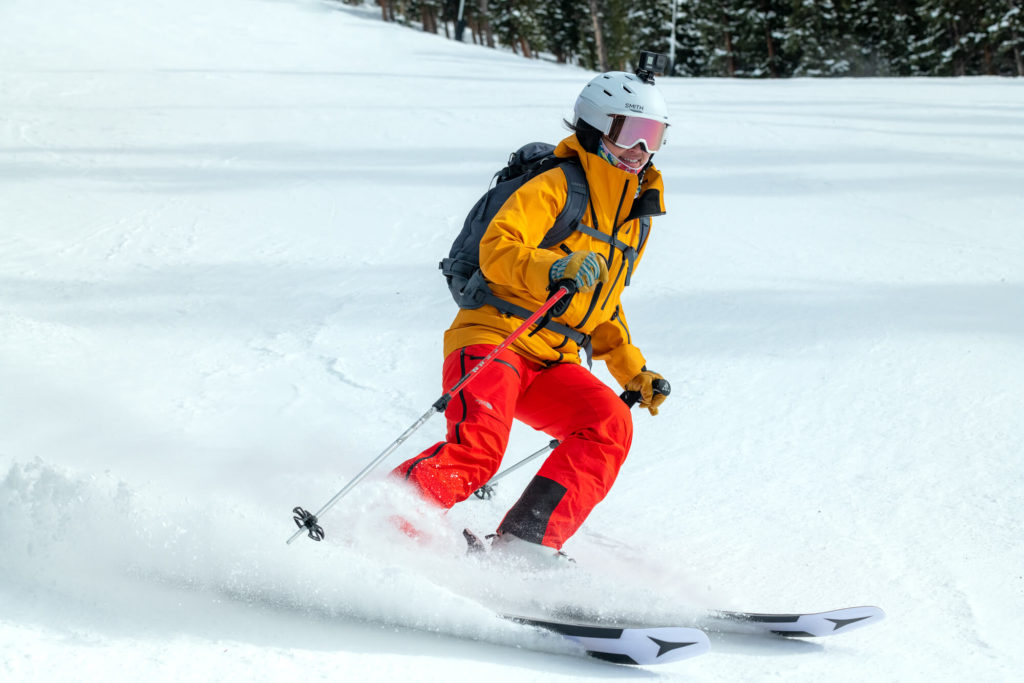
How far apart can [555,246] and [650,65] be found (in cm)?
82

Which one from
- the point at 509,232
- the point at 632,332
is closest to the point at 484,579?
the point at 509,232

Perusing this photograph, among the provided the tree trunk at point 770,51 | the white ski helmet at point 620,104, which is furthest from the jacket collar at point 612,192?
the tree trunk at point 770,51

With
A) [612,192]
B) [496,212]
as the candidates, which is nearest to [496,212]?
[496,212]

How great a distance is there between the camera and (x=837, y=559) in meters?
3.28

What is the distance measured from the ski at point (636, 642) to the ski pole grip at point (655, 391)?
0.99 meters

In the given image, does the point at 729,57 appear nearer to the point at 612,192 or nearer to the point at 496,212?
the point at 612,192

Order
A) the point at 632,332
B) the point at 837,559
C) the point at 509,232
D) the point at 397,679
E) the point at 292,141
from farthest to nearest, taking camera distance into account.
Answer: the point at 292,141, the point at 632,332, the point at 837,559, the point at 509,232, the point at 397,679

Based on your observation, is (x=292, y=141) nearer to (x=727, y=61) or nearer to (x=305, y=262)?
(x=305, y=262)

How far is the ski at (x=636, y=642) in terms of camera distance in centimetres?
242

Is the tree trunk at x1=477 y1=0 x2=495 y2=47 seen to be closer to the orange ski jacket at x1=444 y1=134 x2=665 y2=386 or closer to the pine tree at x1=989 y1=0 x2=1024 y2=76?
the pine tree at x1=989 y1=0 x2=1024 y2=76

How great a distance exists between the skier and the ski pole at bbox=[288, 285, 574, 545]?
4 centimetres

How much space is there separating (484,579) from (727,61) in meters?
40.6

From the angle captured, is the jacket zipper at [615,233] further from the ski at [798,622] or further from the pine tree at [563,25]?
the pine tree at [563,25]

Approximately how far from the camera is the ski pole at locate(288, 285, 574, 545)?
8.18ft
